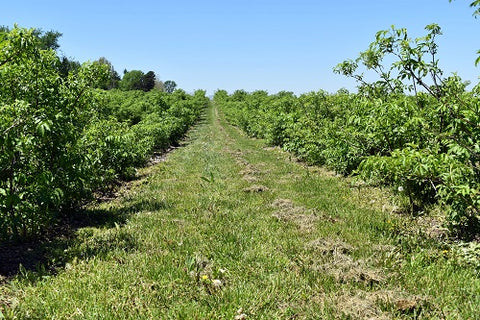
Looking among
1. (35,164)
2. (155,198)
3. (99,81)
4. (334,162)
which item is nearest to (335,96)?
(334,162)

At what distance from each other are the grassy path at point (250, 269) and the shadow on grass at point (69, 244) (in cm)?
4

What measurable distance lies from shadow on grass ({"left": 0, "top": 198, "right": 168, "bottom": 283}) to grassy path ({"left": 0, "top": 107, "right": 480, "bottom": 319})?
0.04 meters

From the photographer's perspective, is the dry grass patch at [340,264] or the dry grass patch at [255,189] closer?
the dry grass patch at [340,264]

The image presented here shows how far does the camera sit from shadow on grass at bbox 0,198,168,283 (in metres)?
4.14

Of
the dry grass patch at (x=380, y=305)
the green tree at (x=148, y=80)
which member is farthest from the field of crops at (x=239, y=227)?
the green tree at (x=148, y=80)

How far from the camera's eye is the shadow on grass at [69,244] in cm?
414

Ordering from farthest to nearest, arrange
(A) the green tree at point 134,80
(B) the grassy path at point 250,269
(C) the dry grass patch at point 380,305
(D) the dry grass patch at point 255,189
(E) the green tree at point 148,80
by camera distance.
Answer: (E) the green tree at point 148,80 < (A) the green tree at point 134,80 < (D) the dry grass patch at point 255,189 < (B) the grassy path at point 250,269 < (C) the dry grass patch at point 380,305

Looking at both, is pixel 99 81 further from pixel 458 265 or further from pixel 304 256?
pixel 458 265

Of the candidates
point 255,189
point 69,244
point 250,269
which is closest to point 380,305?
point 250,269

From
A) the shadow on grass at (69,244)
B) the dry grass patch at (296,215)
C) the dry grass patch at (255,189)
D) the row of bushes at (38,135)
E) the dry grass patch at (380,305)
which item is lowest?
the shadow on grass at (69,244)

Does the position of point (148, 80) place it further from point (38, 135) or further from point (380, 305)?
point (380, 305)

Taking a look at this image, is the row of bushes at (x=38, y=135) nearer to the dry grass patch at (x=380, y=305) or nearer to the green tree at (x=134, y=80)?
the dry grass patch at (x=380, y=305)

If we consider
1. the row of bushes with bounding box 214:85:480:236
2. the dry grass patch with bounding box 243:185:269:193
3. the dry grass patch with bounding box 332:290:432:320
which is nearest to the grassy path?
the dry grass patch with bounding box 332:290:432:320

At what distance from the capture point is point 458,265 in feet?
13.1
